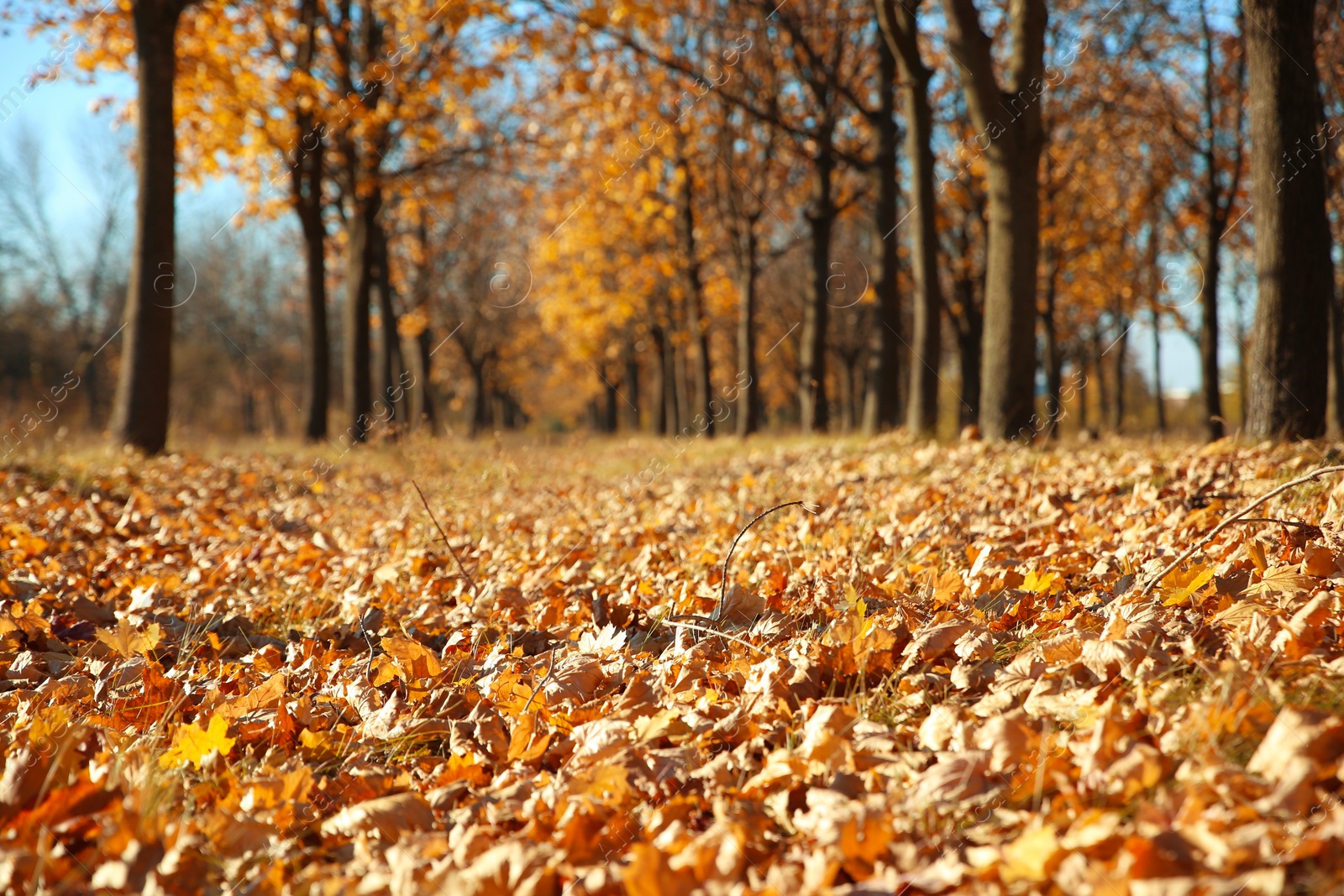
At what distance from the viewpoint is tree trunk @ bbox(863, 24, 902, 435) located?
32.9 feet

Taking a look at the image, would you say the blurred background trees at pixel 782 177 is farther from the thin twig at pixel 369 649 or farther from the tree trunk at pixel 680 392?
the thin twig at pixel 369 649

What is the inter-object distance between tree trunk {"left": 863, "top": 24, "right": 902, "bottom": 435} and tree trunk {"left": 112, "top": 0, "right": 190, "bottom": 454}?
25.8 ft

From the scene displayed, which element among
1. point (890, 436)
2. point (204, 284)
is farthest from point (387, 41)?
point (204, 284)

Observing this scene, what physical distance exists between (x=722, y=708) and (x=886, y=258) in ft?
29.1

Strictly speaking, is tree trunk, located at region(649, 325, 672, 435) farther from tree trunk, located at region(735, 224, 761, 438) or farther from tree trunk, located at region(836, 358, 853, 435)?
tree trunk, located at region(735, 224, 761, 438)

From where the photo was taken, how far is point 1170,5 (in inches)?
439

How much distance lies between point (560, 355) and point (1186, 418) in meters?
24.8

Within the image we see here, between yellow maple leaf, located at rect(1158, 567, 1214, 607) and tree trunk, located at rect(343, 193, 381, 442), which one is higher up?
tree trunk, located at rect(343, 193, 381, 442)

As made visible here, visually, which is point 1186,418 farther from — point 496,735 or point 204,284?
point 204,284

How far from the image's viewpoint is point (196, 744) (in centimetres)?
212

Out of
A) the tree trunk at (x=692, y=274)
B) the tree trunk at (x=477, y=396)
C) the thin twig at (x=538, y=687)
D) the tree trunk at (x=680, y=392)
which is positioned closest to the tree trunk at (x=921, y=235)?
the thin twig at (x=538, y=687)

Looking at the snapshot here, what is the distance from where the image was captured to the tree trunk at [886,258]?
10.0 metres

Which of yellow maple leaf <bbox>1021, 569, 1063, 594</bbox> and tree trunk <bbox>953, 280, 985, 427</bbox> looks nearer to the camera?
yellow maple leaf <bbox>1021, 569, 1063, 594</bbox>

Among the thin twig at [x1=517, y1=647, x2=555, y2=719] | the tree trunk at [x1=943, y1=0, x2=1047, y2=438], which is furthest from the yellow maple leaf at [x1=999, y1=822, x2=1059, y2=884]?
the tree trunk at [x1=943, y1=0, x2=1047, y2=438]
